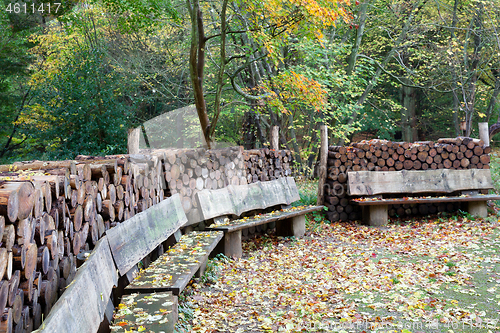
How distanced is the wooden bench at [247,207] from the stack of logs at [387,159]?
3.13 feet

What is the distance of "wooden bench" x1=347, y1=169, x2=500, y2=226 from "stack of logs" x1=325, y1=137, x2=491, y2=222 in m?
0.18

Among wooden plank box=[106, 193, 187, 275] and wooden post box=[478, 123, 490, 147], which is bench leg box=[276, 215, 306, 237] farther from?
wooden post box=[478, 123, 490, 147]

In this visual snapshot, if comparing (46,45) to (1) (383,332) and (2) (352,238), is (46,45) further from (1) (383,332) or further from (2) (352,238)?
(1) (383,332)

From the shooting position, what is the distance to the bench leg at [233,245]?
535 cm

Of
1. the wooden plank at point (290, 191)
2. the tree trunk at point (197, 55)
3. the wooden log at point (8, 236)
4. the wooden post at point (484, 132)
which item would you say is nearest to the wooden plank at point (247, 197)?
the wooden plank at point (290, 191)

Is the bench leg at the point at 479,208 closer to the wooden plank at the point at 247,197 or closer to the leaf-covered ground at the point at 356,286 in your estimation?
the leaf-covered ground at the point at 356,286

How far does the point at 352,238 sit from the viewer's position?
664cm

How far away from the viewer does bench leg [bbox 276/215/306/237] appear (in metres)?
6.74

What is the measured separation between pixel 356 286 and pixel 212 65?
29.0ft

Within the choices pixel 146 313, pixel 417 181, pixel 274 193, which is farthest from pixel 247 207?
pixel 417 181

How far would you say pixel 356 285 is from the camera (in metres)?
4.21

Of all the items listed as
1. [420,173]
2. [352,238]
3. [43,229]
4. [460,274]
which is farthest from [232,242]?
[420,173]

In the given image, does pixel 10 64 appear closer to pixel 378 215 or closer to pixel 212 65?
pixel 212 65

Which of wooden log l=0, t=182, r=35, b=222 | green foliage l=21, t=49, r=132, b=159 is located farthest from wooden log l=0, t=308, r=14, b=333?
green foliage l=21, t=49, r=132, b=159
